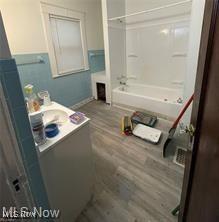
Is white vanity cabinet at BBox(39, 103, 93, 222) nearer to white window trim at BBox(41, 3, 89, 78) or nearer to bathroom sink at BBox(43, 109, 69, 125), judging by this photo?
bathroom sink at BBox(43, 109, 69, 125)

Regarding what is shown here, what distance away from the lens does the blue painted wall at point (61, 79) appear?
8.06ft

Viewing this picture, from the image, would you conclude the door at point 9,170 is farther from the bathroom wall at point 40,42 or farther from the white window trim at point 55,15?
the white window trim at point 55,15

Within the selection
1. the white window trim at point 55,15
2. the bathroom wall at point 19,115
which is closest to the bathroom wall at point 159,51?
the white window trim at point 55,15

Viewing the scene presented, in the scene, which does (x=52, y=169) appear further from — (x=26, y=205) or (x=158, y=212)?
(x=158, y=212)

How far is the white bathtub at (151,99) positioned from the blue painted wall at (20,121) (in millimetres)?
2505

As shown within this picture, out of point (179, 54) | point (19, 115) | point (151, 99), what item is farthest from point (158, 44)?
point (19, 115)

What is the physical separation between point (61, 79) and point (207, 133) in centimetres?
297

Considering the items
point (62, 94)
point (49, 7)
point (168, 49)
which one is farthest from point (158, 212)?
point (49, 7)

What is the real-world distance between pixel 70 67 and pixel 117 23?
4.82ft

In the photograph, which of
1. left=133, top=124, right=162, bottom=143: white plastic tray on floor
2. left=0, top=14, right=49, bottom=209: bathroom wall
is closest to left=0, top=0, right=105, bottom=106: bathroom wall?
left=133, top=124, right=162, bottom=143: white plastic tray on floor

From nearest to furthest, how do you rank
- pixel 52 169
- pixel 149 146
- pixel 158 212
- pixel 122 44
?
pixel 52 169
pixel 158 212
pixel 149 146
pixel 122 44

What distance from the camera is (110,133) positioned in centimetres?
248

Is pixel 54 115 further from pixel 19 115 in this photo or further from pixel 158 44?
pixel 158 44

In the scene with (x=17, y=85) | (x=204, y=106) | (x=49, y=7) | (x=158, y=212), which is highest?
(x=49, y=7)
